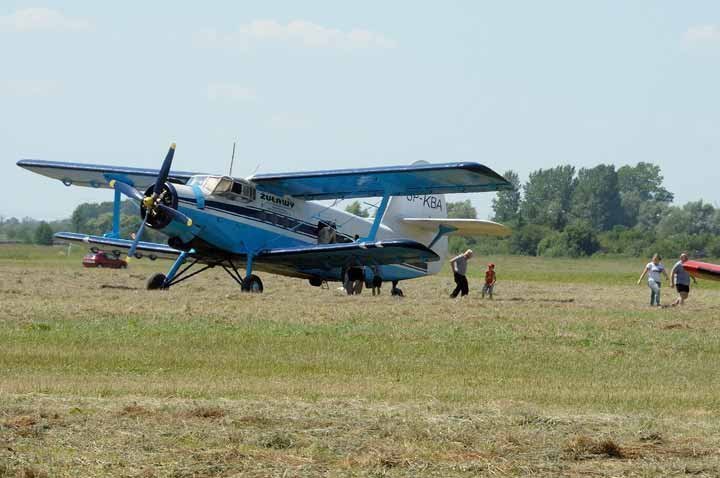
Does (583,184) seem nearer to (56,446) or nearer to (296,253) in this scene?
(296,253)

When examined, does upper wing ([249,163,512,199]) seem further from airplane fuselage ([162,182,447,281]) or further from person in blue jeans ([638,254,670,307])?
person in blue jeans ([638,254,670,307])

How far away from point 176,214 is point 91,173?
4.94m

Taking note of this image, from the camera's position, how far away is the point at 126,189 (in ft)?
90.0

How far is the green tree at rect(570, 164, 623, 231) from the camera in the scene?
154750mm

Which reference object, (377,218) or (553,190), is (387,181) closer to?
(377,218)

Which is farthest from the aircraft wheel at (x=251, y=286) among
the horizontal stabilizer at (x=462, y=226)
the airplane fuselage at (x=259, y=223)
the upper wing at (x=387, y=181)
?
the horizontal stabilizer at (x=462, y=226)

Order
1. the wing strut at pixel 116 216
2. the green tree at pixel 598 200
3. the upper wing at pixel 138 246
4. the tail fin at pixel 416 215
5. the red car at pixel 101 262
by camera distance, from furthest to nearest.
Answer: the green tree at pixel 598 200, the red car at pixel 101 262, the tail fin at pixel 416 215, the upper wing at pixel 138 246, the wing strut at pixel 116 216

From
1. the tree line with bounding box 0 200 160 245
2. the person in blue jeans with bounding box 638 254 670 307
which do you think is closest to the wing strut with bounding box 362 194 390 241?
the person in blue jeans with bounding box 638 254 670 307

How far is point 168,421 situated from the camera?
9664 millimetres

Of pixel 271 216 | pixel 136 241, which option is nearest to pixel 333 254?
pixel 271 216

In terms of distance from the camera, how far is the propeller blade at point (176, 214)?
26.2 m

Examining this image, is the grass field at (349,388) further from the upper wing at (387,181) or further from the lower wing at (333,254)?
the upper wing at (387,181)

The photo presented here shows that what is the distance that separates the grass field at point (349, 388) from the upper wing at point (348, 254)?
3.23m

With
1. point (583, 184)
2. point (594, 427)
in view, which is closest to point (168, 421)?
point (594, 427)
